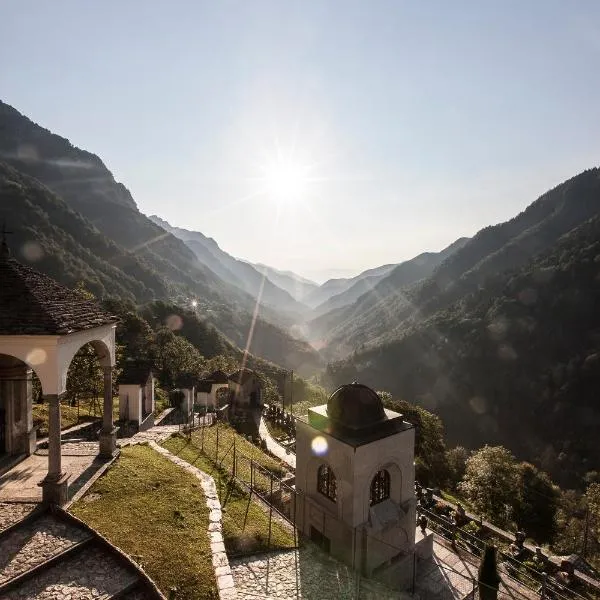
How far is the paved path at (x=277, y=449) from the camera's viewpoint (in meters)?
28.7

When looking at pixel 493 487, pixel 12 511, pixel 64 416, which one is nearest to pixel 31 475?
pixel 12 511

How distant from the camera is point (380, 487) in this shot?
614 inches

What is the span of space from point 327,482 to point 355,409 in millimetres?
3163

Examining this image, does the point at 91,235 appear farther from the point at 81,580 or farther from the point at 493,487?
the point at 81,580

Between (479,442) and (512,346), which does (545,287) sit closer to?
(512,346)

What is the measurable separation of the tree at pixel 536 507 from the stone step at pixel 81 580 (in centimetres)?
2938

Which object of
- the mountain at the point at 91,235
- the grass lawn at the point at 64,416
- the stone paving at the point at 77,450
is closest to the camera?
the stone paving at the point at 77,450

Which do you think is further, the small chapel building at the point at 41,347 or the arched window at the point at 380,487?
the arched window at the point at 380,487

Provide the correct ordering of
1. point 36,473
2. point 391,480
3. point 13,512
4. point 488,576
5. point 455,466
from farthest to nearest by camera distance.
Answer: point 455,466 → point 391,480 → point 36,473 → point 488,576 → point 13,512

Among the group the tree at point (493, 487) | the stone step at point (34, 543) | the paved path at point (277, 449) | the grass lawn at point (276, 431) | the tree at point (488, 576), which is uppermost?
the stone step at point (34, 543)

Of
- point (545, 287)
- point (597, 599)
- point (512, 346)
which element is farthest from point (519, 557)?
point (545, 287)

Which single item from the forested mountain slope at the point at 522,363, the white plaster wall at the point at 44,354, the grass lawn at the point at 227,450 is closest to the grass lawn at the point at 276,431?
the grass lawn at the point at 227,450

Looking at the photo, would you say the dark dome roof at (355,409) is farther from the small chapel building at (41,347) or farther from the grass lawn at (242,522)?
the small chapel building at (41,347)

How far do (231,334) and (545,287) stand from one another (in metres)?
91.3
